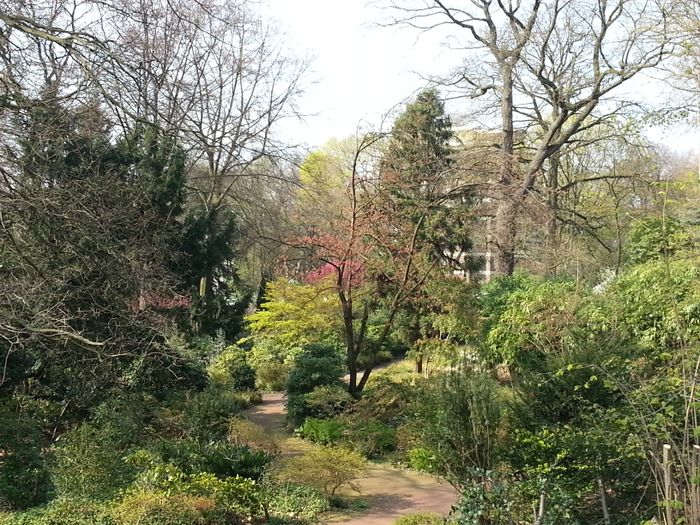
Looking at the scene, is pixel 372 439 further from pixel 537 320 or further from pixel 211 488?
pixel 537 320

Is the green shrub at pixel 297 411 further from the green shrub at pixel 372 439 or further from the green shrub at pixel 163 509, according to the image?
the green shrub at pixel 163 509

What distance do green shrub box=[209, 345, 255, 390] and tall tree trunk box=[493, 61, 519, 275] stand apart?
7846 mm

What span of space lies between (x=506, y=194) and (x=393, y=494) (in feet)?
25.7

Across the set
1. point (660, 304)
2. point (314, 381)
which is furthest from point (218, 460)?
point (660, 304)

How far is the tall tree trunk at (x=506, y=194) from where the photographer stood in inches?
607

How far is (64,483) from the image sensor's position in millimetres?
6629

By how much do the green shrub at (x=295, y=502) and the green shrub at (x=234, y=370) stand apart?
773 centimetres

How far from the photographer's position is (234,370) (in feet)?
52.7

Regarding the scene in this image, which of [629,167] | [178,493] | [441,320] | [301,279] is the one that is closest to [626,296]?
[441,320]

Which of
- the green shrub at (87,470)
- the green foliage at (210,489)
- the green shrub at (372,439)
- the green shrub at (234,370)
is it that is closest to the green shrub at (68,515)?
the green shrub at (87,470)

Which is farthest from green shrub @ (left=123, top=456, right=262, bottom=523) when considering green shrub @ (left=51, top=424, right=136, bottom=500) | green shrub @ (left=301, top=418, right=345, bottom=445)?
green shrub @ (left=301, top=418, right=345, bottom=445)

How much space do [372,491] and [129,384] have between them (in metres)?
4.97

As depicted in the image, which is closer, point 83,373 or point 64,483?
point 64,483

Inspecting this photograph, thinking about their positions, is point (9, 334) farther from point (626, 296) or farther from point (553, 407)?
point (626, 296)
